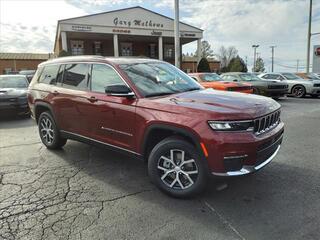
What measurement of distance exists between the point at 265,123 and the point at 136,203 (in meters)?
1.88

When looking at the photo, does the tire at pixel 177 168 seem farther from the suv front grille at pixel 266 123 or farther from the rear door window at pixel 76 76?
the rear door window at pixel 76 76

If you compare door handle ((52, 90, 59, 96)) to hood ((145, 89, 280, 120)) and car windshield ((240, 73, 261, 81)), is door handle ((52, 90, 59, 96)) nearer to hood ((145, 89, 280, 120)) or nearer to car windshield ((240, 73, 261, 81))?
hood ((145, 89, 280, 120))

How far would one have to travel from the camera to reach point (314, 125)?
829 centimetres

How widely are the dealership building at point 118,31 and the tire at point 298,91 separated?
20090mm

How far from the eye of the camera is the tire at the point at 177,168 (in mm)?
3578

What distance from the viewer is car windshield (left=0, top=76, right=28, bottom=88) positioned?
1129 centimetres

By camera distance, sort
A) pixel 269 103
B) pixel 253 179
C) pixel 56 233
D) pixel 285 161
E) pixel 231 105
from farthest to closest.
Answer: pixel 285 161
pixel 253 179
pixel 269 103
pixel 231 105
pixel 56 233

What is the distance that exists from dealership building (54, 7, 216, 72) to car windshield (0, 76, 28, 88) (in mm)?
19105

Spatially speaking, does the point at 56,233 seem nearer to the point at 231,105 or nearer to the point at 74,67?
the point at 231,105

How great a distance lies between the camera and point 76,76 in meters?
5.21

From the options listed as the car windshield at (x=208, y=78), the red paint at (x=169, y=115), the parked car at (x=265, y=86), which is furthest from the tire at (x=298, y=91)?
the red paint at (x=169, y=115)

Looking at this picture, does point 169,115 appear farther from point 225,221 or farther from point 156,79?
point 225,221

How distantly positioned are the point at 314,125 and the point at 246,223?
20.3 ft

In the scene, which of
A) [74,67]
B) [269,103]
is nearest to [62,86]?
A: [74,67]
